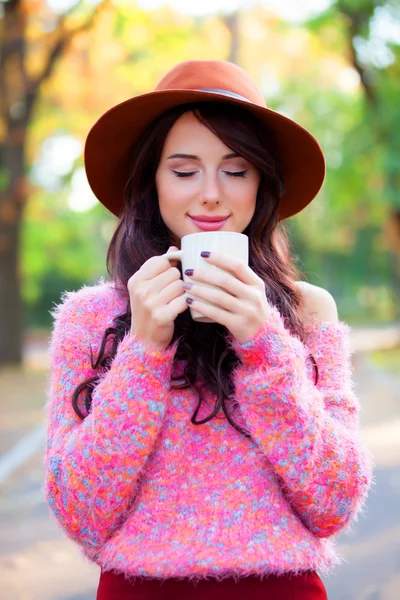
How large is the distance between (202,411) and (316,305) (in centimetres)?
47

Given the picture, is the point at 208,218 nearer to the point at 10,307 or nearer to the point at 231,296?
the point at 231,296

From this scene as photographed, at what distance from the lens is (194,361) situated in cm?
184

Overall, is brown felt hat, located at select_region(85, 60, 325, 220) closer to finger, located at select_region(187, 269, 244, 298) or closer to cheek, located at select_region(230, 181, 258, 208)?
→ cheek, located at select_region(230, 181, 258, 208)

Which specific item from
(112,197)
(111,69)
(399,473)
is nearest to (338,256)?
(111,69)

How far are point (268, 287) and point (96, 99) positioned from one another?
1663 centimetres

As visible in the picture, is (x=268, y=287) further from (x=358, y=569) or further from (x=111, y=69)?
(x=111, y=69)

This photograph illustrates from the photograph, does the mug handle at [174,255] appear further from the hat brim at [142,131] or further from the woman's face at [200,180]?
the hat brim at [142,131]

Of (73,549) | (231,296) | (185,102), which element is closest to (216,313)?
(231,296)

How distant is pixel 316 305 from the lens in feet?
6.70

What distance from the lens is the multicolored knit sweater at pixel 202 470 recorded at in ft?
5.35

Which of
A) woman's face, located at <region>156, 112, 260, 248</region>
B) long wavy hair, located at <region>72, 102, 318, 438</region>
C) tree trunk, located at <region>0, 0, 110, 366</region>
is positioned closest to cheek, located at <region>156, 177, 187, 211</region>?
woman's face, located at <region>156, 112, 260, 248</region>

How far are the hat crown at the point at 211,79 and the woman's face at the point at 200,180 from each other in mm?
97

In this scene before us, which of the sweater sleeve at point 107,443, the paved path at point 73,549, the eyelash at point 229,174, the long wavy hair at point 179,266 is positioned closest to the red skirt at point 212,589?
the sweater sleeve at point 107,443

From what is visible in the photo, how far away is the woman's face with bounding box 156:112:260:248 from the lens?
1858mm
